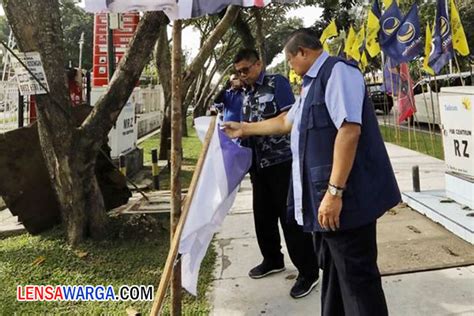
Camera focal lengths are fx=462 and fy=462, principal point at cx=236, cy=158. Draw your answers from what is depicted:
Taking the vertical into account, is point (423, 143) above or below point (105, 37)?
below

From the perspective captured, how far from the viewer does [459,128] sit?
4.81 m

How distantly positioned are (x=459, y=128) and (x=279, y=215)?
2.47 metres

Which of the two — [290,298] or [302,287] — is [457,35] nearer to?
[302,287]

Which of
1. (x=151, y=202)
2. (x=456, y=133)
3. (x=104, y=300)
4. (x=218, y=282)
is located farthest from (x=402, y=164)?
(x=104, y=300)

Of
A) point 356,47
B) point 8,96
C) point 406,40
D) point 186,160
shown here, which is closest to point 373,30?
point 406,40

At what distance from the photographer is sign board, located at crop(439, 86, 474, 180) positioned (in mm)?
4613

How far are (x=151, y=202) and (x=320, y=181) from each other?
320 centimetres

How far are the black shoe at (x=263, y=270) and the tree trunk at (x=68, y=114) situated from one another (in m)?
1.67

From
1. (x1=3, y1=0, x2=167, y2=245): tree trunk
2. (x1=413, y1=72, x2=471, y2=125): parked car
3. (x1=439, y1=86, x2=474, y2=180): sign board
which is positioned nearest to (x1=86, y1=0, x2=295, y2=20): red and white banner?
(x1=3, y1=0, x2=167, y2=245): tree trunk

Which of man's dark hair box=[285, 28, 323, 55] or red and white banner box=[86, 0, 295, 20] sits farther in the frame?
red and white banner box=[86, 0, 295, 20]

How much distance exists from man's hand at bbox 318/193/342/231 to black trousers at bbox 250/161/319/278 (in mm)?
985

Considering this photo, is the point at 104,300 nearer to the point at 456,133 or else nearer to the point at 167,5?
the point at 167,5

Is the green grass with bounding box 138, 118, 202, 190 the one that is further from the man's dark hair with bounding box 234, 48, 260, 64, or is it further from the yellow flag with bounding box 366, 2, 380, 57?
the yellow flag with bounding box 366, 2, 380, 57

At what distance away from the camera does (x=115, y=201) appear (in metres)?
5.29
